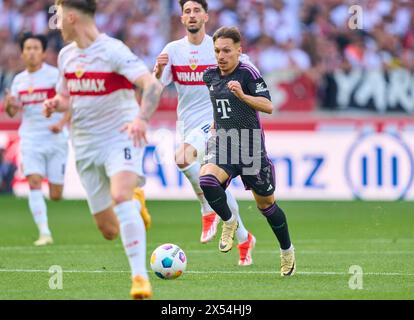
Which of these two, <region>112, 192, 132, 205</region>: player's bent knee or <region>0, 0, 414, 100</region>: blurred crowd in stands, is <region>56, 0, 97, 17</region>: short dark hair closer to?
<region>112, 192, 132, 205</region>: player's bent knee

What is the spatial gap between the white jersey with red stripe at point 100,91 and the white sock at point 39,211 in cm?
589

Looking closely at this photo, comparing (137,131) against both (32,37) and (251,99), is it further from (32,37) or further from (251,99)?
(32,37)

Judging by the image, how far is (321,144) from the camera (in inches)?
Answer: 808

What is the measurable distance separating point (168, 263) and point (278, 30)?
13.7 m

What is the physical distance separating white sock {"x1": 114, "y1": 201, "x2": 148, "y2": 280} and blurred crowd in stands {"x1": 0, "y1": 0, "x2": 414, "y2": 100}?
1401 centimetres

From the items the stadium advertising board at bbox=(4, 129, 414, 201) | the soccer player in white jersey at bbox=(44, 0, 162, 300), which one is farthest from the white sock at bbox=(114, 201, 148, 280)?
A: the stadium advertising board at bbox=(4, 129, 414, 201)

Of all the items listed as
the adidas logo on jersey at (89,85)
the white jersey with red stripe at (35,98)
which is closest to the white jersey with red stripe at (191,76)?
the white jersey with red stripe at (35,98)

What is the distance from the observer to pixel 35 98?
15719 mm

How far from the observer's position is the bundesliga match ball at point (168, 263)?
10.5 m

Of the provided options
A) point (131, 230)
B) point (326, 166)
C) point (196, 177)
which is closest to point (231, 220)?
point (196, 177)
